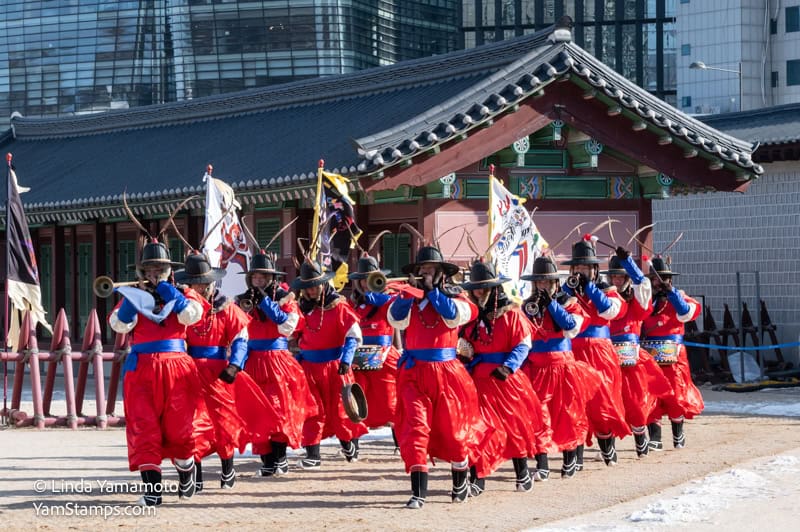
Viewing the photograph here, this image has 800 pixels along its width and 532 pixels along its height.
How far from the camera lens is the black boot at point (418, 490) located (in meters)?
10.0

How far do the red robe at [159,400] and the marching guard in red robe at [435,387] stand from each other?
1.53m

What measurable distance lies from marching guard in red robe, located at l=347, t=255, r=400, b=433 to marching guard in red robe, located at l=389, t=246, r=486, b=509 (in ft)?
7.88

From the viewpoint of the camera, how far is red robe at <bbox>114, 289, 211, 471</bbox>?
32.7ft

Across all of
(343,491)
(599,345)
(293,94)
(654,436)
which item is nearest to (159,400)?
(343,491)

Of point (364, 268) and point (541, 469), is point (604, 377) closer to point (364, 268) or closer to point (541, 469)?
point (541, 469)

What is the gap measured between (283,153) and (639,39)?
2082 inches

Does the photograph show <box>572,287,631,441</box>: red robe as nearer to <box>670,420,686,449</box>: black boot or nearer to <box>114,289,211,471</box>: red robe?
<box>670,420,686,449</box>: black boot

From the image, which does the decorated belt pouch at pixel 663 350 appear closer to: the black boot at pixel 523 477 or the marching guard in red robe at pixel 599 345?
the marching guard in red robe at pixel 599 345

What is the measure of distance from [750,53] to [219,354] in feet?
150

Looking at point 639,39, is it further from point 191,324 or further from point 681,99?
point 191,324

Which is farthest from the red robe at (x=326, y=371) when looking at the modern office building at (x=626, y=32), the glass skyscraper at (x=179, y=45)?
the modern office building at (x=626, y=32)

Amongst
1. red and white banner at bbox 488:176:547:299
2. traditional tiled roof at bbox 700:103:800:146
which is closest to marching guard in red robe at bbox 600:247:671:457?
red and white banner at bbox 488:176:547:299

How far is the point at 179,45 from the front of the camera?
204 ft

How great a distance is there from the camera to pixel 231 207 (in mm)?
13477
